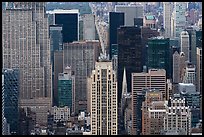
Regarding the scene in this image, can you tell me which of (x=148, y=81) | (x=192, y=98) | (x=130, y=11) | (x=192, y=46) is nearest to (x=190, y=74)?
(x=148, y=81)

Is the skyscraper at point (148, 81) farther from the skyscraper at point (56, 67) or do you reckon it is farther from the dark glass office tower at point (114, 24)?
the dark glass office tower at point (114, 24)

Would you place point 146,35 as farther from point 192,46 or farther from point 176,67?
point 176,67

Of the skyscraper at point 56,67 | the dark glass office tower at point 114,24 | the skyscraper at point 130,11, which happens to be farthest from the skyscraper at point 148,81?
the skyscraper at point 130,11

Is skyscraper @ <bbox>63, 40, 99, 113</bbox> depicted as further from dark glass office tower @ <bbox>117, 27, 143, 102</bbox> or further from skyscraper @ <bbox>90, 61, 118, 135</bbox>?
skyscraper @ <bbox>90, 61, 118, 135</bbox>

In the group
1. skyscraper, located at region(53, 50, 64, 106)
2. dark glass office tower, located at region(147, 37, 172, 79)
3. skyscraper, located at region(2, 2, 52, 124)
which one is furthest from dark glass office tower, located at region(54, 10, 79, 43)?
dark glass office tower, located at region(147, 37, 172, 79)

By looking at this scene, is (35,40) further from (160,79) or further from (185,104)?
(185,104)

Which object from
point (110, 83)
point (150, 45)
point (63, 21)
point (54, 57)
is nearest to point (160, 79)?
point (150, 45)
